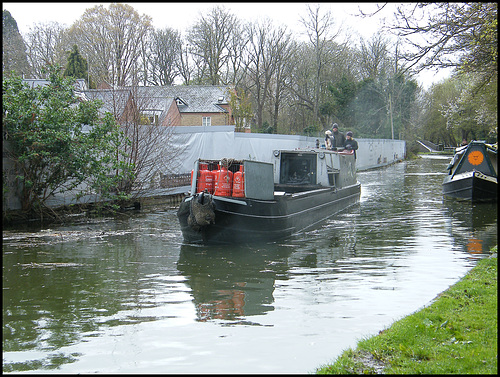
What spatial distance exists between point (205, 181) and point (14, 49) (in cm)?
3851

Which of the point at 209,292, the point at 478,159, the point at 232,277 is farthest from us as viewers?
the point at 478,159

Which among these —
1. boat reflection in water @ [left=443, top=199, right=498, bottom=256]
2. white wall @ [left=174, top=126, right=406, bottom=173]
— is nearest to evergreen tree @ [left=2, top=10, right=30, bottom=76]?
white wall @ [left=174, top=126, right=406, bottom=173]

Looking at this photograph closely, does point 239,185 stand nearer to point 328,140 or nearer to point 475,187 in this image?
point 328,140

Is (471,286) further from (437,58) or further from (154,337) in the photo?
(437,58)

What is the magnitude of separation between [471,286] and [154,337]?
431 centimetres

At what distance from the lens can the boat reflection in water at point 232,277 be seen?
7770 mm

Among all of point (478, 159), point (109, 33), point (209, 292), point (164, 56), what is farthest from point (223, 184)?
point (164, 56)

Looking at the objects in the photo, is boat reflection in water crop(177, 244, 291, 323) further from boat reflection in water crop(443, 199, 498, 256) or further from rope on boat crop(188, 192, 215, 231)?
boat reflection in water crop(443, 199, 498, 256)

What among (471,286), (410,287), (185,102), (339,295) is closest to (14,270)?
(339,295)

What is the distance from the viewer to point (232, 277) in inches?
384

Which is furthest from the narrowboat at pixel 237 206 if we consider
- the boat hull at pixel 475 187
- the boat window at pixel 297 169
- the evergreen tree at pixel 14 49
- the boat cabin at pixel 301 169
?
the evergreen tree at pixel 14 49

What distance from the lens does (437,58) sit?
11070 mm

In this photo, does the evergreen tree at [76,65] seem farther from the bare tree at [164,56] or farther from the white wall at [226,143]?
the white wall at [226,143]

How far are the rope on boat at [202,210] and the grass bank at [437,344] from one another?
6.24m
